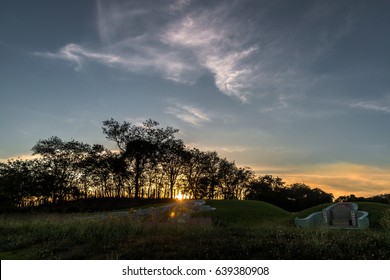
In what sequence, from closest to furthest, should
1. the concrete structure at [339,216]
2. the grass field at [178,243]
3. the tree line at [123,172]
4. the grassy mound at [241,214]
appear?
1. the grass field at [178,243]
2. the grassy mound at [241,214]
3. the concrete structure at [339,216]
4. the tree line at [123,172]

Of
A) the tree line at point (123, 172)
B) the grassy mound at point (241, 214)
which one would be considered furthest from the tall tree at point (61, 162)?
the grassy mound at point (241, 214)

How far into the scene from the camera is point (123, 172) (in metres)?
54.6

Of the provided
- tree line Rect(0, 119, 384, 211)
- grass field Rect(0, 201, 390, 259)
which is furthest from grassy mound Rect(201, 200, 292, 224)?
tree line Rect(0, 119, 384, 211)

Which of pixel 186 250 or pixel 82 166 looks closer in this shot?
pixel 186 250

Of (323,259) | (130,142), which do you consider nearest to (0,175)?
(130,142)

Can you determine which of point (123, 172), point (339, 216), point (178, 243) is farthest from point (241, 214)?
point (123, 172)

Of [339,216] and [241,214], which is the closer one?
[339,216]

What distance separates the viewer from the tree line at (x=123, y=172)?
51.5m

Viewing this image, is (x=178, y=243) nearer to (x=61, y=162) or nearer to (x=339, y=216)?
(x=339, y=216)

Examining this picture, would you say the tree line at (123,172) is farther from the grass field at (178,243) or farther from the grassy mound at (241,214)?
the grass field at (178,243)

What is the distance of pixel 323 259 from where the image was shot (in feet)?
23.8

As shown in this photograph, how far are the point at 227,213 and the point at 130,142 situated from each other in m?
30.6

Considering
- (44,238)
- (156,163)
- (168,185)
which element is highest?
(156,163)
